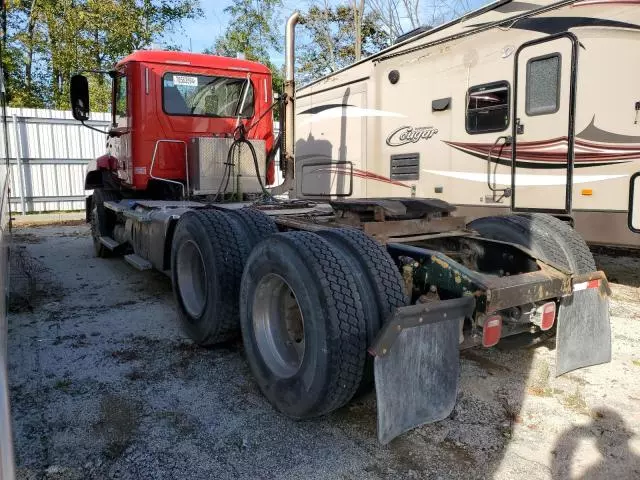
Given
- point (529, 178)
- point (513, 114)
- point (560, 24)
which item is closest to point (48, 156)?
point (513, 114)

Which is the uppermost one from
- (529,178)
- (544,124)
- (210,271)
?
(544,124)

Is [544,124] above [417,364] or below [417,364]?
above

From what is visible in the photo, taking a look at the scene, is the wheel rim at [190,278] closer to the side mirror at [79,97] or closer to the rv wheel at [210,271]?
the rv wheel at [210,271]

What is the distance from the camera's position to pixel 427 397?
258 cm

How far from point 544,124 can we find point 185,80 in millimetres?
4030

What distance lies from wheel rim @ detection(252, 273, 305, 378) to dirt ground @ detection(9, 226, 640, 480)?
33 cm

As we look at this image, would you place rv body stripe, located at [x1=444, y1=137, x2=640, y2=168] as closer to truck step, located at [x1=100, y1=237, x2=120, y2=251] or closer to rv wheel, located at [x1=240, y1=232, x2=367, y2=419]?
rv wheel, located at [x1=240, y1=232, x2=367, y2=419]

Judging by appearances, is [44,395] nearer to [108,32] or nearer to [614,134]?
[614,134]

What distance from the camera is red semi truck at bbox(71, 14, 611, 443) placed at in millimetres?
2586

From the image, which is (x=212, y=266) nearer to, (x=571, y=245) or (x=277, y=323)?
(x=277, y=323)

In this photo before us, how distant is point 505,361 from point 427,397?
151 cm

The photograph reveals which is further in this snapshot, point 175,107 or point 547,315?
point 175,107

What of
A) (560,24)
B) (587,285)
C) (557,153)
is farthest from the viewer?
(557,153)

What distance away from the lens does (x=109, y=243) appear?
7121mm
